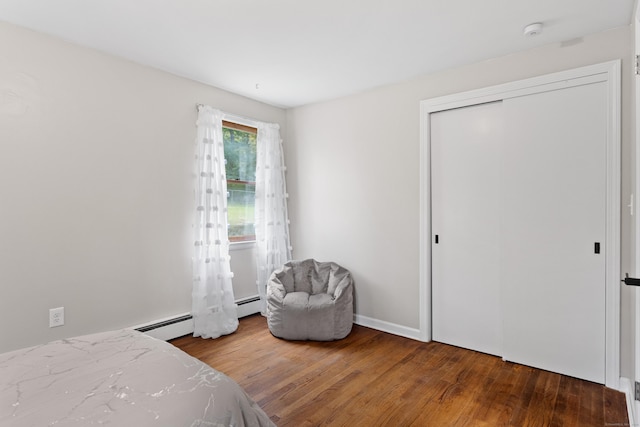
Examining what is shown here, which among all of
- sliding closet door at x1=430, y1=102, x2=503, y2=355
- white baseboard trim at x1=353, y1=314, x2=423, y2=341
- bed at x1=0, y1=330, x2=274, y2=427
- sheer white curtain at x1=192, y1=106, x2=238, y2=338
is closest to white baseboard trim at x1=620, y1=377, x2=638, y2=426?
sliding closet door at x1=430, y1=102, x2=503, y2=355

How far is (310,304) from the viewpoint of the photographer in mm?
3201

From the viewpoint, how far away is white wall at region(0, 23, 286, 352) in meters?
2.31

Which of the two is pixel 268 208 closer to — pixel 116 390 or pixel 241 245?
pixel 241 245

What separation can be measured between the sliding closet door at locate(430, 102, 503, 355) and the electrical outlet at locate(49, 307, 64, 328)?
3050 mm

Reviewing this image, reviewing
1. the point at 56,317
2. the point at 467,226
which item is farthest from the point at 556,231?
the point at 56,317

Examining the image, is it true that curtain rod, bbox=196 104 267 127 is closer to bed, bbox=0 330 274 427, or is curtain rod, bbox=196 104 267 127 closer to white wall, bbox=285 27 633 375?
white wall, bbox=285 27 633 375

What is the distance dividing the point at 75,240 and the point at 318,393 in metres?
2.13

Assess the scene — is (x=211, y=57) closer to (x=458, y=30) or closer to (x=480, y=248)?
(x=458, y=30)

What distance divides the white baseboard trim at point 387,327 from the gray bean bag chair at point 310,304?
0.91ft

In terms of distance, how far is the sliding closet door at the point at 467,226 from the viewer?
2846 mm

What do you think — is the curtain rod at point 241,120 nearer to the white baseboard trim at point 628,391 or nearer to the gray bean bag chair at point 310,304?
the gray bean bag chair at point 310,304

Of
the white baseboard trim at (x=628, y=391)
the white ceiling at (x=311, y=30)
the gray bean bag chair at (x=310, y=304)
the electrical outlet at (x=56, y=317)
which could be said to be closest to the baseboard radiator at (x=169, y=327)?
the electrical outlet at (x=56, y=317)

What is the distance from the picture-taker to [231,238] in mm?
3807

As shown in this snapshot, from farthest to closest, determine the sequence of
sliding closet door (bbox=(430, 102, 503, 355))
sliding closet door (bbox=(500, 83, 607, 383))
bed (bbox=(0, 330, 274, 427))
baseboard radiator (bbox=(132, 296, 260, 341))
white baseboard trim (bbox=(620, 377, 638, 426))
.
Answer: baseboard radiator (bbox=(132, 296, 260, 341))
sliding closet door (bbox=(430, 102, 503, 355))
sliding closet door (bbox=(500, 83, 607, 383))
white baseboard trim (bbox=(620, 377, 638, 426))
bed (bbox=(0, 330, 274, 427))
